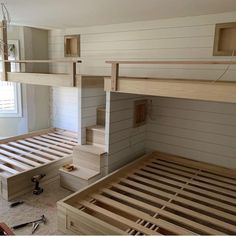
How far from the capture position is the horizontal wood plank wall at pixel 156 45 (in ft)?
9.66

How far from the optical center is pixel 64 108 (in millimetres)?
4625

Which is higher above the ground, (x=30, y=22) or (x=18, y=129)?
(x=30, y=22)

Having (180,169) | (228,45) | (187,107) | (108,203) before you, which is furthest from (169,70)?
(108,203)

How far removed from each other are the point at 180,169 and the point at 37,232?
1842 mm

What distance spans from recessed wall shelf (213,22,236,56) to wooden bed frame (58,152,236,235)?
1421 mm

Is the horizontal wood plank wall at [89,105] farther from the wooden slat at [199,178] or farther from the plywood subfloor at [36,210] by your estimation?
the wooden slat at [199,178]

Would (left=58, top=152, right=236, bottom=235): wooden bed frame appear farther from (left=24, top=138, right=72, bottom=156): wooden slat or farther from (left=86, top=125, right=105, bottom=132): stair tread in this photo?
(left=24, top=138, right=72, bottom=156): wooden slat

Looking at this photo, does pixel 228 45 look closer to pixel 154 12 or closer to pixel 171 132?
pixel 154 12

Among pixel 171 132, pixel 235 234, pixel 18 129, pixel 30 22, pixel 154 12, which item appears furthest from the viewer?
pixel 18 129

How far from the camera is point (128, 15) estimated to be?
3027mm

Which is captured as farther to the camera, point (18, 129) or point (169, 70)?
point (18, 129)

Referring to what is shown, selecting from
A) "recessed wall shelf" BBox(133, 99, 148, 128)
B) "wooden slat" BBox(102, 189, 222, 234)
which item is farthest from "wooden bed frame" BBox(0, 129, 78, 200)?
"recessed wall shelf" BBox(133, 99, 148, 128)

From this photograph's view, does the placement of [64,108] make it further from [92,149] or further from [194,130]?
[194,130]

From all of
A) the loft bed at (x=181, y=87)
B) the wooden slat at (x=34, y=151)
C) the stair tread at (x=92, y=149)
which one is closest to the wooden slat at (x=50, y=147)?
the wooden slat at (x=34, y=151)
